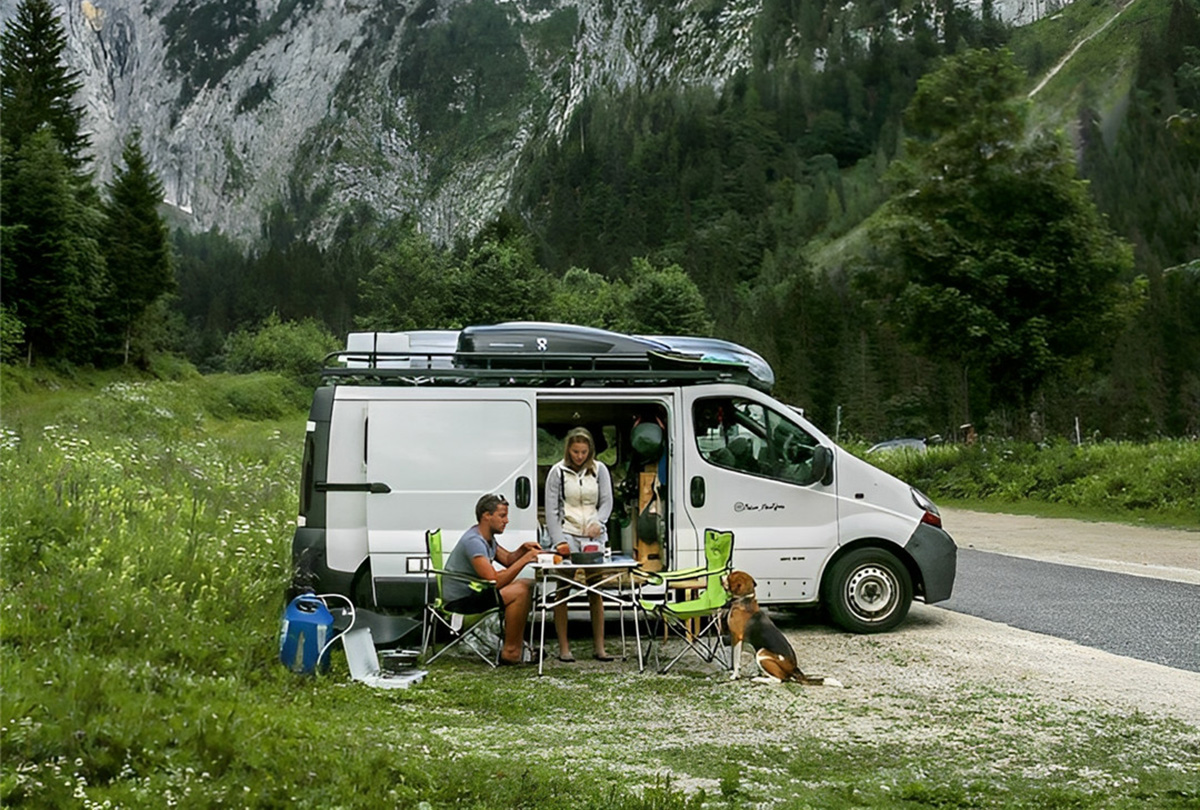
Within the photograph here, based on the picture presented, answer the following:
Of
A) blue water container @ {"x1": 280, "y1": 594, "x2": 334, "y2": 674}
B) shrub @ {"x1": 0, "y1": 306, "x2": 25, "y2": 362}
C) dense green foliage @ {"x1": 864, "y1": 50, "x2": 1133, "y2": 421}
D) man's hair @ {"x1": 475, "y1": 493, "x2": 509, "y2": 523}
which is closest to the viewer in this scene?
blue water container @ {"x1": 280, "y1": 594, "x2": 334, "y2": 674}

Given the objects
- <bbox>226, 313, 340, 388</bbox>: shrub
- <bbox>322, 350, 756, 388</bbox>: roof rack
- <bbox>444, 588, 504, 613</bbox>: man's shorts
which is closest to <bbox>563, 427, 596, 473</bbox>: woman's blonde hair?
<bbox>322, 350, 756, 388</bbox>: roof rack

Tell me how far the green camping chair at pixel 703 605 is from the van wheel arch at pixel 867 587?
1263mm

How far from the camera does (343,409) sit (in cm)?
1011

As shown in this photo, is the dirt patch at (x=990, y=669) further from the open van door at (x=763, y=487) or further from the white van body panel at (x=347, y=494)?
the white van body panel at (x=347, y=494)

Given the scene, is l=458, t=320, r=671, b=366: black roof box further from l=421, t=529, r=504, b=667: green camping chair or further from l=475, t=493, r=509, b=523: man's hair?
l=421, t=529, r=504, b=667: green camping chair

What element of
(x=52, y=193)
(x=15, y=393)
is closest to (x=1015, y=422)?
(x=15, y=393)

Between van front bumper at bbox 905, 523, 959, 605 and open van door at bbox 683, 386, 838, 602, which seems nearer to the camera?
open van door at bbox 683, 386, 838, 602

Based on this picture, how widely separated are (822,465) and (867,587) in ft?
3.88

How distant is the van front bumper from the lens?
10.7 m

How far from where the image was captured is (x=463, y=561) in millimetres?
9383

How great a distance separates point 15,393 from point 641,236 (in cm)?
13883

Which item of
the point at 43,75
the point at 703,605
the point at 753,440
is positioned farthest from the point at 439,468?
the point at 43,75

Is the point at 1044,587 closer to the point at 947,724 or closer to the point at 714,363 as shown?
the point at 714,363

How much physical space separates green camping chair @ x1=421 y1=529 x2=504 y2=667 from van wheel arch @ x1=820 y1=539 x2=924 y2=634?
9.81ft
